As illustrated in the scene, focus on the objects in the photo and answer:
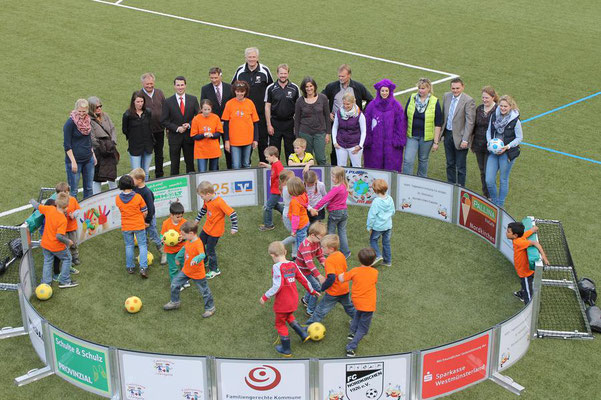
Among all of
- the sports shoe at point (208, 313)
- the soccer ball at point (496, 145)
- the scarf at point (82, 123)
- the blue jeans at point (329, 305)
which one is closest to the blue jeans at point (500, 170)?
the soccer ball at point (496, 145)

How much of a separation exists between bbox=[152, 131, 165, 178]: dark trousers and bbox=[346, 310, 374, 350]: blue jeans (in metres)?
7.37

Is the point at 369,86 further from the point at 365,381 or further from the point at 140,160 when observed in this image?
the point at 365,381

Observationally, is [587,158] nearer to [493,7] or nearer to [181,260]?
[181,260]

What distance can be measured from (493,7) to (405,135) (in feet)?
58.7

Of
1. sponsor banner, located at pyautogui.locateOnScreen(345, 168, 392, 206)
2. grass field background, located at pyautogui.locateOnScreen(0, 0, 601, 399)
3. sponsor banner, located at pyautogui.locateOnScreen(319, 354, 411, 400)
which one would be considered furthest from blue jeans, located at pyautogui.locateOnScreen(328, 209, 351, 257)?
sponsor banner, located at pyautogui.locateOnScreen(319, 354, 411, 400)

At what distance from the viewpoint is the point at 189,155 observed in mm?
17766

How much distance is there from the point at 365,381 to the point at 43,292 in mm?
5778

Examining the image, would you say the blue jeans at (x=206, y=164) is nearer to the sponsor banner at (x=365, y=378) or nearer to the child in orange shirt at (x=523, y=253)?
the child in orange shirt at (x=523, y=253)

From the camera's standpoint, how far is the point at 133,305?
13.2 metres

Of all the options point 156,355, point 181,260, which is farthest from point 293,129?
point 156,355

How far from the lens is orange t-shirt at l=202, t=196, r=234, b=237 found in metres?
13.7

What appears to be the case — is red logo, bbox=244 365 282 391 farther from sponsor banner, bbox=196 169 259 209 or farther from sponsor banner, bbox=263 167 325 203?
sponsor banner, bbox=196 169 259 209

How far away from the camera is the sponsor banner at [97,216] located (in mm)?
15297

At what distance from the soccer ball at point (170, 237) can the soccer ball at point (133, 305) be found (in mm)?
1035
